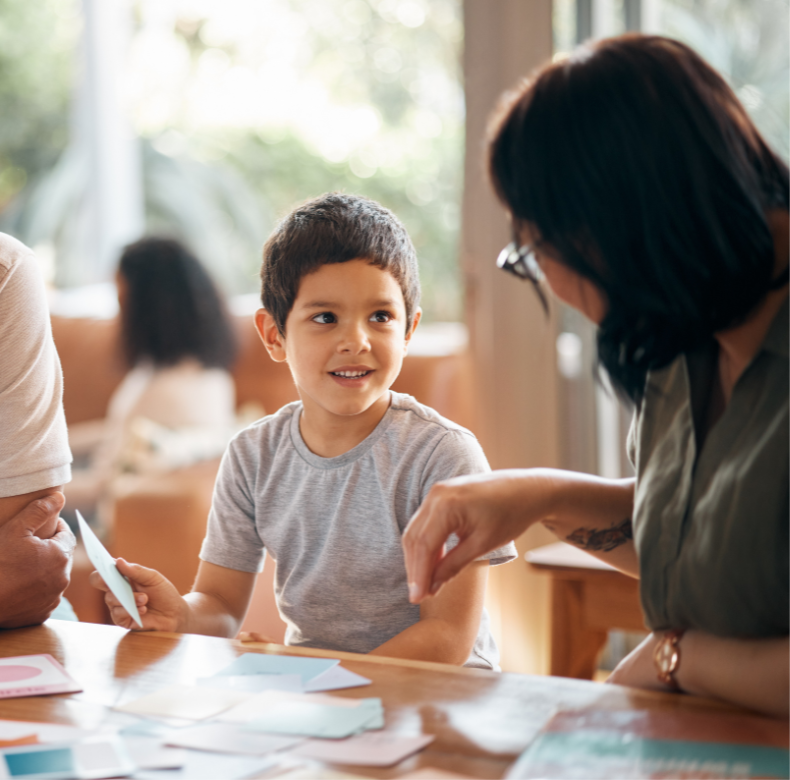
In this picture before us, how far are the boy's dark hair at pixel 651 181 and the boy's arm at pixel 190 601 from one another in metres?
0.62

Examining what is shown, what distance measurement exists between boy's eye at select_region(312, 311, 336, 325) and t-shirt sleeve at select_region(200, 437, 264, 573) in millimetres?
217

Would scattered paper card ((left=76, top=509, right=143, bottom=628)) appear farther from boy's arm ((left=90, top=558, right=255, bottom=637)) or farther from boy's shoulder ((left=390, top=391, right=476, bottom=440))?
boy's shoulder ((left=390, top=391, right=476, bottom=440))

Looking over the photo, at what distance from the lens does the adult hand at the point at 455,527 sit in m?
0.86

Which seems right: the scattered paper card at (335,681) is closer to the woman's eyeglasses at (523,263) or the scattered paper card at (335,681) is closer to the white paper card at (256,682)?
the white paper card at (256,682)

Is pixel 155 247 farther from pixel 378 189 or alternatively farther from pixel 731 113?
pixel 731 113

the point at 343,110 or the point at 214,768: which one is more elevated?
the point at 343,110

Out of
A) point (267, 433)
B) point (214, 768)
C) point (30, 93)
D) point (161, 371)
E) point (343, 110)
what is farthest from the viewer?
point (30, 93)

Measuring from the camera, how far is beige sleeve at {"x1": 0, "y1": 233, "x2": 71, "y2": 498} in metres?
1.09

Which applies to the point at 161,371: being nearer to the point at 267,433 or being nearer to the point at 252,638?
the point at 267,433

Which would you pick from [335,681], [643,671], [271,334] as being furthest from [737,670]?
[271,334]

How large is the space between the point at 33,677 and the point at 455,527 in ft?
1.38

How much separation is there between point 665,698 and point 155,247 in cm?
262

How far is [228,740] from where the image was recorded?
744 mm

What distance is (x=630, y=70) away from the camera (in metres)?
0.77
